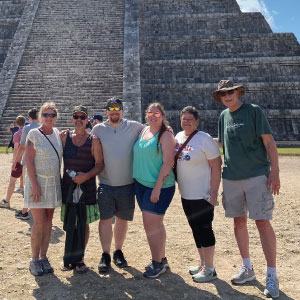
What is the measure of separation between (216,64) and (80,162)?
54.6ft

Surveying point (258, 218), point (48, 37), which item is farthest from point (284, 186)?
point (48, 37)

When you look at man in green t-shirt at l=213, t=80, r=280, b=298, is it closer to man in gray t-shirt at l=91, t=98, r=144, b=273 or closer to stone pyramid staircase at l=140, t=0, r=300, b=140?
man in gray t-shirt at l=91, t=98, r=144, b=273

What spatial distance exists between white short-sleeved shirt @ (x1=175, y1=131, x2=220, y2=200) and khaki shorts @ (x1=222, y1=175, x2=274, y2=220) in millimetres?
276

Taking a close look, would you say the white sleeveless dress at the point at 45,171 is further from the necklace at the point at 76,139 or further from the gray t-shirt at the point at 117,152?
the gray t-shirt at the point at 117,152

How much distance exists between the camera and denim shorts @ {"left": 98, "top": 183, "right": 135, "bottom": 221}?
4066mm

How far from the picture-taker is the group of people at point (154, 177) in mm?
3656

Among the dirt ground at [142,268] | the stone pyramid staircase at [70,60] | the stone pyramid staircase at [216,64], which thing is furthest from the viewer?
the stone pyramid staircase at [216,64]

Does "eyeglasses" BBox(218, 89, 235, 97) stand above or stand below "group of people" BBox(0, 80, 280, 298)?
above

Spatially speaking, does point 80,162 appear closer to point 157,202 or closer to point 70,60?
point 157,202

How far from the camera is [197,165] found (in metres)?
3.81

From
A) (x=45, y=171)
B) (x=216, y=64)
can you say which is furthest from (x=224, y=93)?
(x=216, y=64)

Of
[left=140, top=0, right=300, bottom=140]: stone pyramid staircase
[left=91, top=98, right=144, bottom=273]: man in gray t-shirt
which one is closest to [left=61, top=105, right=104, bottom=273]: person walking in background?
[left=91, top=98, right=144, bottom=273]: man in gray t-shirt

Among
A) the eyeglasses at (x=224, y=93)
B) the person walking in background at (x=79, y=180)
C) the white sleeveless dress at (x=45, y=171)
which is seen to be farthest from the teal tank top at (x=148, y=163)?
the white sleeveless dress at (x=45, y=171)

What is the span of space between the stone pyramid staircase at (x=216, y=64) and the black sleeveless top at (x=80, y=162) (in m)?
13.2
